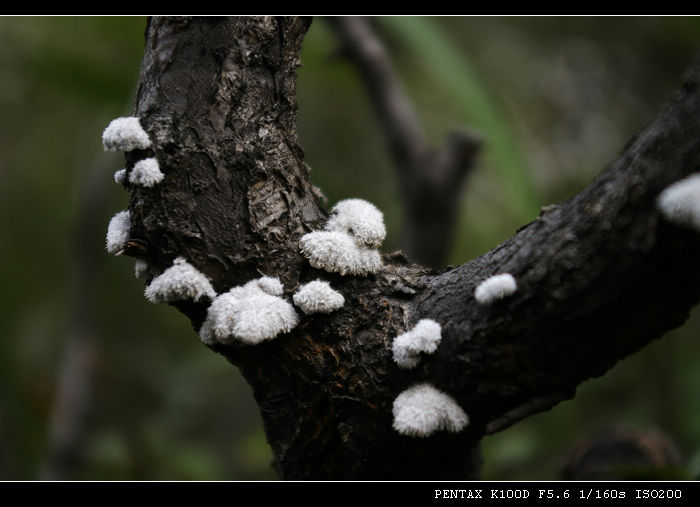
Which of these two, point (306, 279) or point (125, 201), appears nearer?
point (306, 279)

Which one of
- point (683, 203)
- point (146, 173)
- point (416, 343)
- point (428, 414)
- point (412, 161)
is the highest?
point (412, 161)

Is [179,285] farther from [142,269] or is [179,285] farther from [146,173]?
[146,173]

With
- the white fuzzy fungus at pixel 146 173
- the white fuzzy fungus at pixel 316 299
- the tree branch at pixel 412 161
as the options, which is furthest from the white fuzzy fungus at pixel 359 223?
the tree branch at pixel 412 161

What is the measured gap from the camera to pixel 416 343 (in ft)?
4.55

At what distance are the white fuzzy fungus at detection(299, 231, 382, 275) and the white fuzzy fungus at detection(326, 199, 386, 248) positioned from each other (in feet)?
0.12

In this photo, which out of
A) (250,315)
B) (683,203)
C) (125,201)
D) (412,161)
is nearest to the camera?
(683,203)

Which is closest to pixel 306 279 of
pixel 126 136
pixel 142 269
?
pixel 142 269

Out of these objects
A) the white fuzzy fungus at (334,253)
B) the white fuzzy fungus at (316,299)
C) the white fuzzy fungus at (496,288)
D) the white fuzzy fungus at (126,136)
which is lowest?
the white fuzzy fungus at (496,288)

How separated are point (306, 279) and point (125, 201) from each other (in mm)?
4332

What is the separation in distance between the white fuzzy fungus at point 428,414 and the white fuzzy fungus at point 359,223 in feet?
1.55

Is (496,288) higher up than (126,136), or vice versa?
(126,136)

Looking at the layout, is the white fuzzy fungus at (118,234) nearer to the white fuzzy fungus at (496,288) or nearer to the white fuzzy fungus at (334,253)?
the white fuzzy fungus at (334,253)

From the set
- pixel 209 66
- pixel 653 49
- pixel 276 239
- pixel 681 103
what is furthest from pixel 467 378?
pixel 653 49

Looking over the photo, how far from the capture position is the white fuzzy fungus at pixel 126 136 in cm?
139
